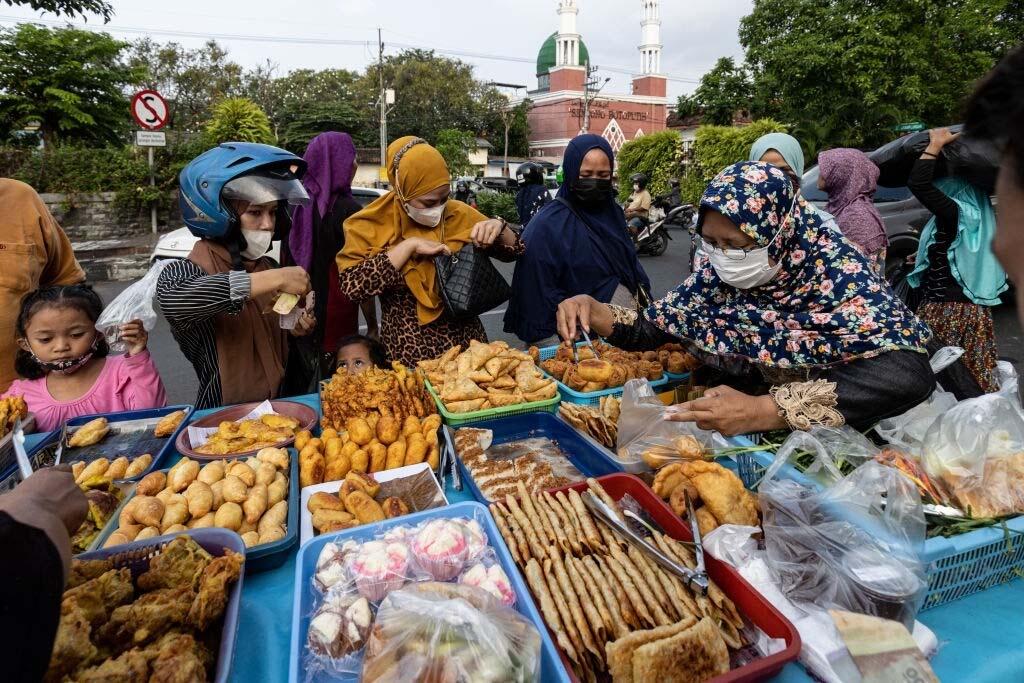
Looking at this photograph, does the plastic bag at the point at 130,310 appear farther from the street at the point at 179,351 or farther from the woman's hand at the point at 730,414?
the street at the point at 179,351

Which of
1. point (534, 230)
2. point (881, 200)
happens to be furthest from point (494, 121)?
point (534, 230)

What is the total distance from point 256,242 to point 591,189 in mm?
2183

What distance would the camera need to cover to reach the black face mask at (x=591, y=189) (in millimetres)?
3721

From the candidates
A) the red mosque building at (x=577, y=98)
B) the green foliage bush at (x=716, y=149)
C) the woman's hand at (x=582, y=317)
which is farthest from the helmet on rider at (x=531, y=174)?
the red mosque building at (x=577, y=98)

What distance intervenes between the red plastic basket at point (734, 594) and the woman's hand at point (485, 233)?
1.67m

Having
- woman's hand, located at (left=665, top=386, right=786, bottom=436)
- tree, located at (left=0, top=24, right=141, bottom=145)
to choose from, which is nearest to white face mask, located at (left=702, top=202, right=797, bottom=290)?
woman's hand, located at (left=665, top=386, right=786, bottom=436)

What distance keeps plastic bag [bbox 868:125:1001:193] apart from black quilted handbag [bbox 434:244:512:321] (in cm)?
252

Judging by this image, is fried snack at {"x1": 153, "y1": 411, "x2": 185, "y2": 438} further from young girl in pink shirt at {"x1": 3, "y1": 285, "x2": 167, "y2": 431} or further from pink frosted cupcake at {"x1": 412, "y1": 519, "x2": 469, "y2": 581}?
pink frosted cupcake at {"x1": 412, "y1": 519, "x2": 469, "y2": 581}

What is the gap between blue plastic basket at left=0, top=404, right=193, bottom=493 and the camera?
6.50 feet

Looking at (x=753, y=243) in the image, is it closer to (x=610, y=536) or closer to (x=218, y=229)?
(x=610, y=536)

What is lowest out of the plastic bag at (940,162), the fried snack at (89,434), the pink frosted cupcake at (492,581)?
the pink frosted cupcake at (492,581)

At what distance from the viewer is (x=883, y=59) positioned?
19141 millimetres

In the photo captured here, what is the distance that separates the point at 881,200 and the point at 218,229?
384 inches

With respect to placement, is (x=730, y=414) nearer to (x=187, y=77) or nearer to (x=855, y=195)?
(x=855, y=195)
